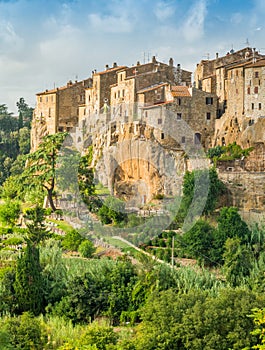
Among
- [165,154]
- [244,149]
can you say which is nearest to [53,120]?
[165,154]

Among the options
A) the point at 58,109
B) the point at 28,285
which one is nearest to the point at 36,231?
the point at 28,285

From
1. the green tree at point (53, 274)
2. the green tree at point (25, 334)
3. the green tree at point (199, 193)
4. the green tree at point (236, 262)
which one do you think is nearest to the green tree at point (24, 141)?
the green tree at point (199, 193)

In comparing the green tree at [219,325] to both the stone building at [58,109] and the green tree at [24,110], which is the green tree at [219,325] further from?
the green tree at [24,110]

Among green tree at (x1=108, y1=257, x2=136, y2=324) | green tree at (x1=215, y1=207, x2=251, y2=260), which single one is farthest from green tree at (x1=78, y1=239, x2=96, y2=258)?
green tree at (x1=215, y1=207, x2=251, y2=260)

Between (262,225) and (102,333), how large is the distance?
17.0m

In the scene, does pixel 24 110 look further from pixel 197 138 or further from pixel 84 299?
pixel 84 299

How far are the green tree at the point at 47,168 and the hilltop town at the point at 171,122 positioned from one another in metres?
3.53

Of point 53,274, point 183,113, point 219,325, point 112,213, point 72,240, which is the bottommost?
point 219,325

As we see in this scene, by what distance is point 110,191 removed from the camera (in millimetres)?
45031

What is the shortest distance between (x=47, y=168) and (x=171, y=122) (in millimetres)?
10056

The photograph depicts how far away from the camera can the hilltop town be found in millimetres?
43812

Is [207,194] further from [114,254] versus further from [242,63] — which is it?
[242,63]

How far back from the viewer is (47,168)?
152ft

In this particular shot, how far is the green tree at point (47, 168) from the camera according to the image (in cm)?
4578
